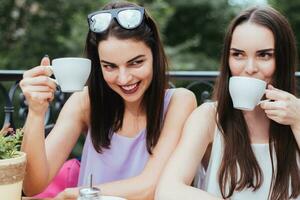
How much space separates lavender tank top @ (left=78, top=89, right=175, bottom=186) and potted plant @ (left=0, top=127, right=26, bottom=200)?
2.04 ft

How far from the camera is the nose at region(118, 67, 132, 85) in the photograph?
170cm

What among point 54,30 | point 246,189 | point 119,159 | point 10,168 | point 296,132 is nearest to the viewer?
point 10,168

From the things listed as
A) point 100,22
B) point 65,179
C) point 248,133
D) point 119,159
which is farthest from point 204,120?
point 65,179

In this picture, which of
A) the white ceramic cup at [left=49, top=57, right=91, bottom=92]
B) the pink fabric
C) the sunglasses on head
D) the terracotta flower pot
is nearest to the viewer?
the terracotta flower pot

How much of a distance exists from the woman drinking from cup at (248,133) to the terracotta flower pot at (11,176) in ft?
1.49

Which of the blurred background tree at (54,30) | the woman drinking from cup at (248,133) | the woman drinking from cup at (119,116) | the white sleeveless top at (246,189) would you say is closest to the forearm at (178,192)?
the woman drinking from cup at (248,133)

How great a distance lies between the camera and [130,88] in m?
1.74

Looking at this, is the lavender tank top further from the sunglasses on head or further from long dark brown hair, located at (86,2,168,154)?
the sunglasses on head

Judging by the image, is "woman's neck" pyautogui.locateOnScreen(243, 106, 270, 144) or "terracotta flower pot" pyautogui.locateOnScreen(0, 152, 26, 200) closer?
"terracotta flower pot" pyautogui.locateOnScreen(0, 152, 26, 200)

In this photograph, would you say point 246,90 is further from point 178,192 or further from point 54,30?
point 54,30

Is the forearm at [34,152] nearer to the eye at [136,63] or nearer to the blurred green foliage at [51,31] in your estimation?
the eye at [136,63]

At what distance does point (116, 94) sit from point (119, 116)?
0.09 m

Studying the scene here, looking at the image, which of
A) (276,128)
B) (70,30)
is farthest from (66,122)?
(70,30)

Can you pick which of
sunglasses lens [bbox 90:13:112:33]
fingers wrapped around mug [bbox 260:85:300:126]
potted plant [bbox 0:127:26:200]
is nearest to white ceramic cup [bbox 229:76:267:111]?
fingers wrapped around mug [bbox 260:85:300:126]
